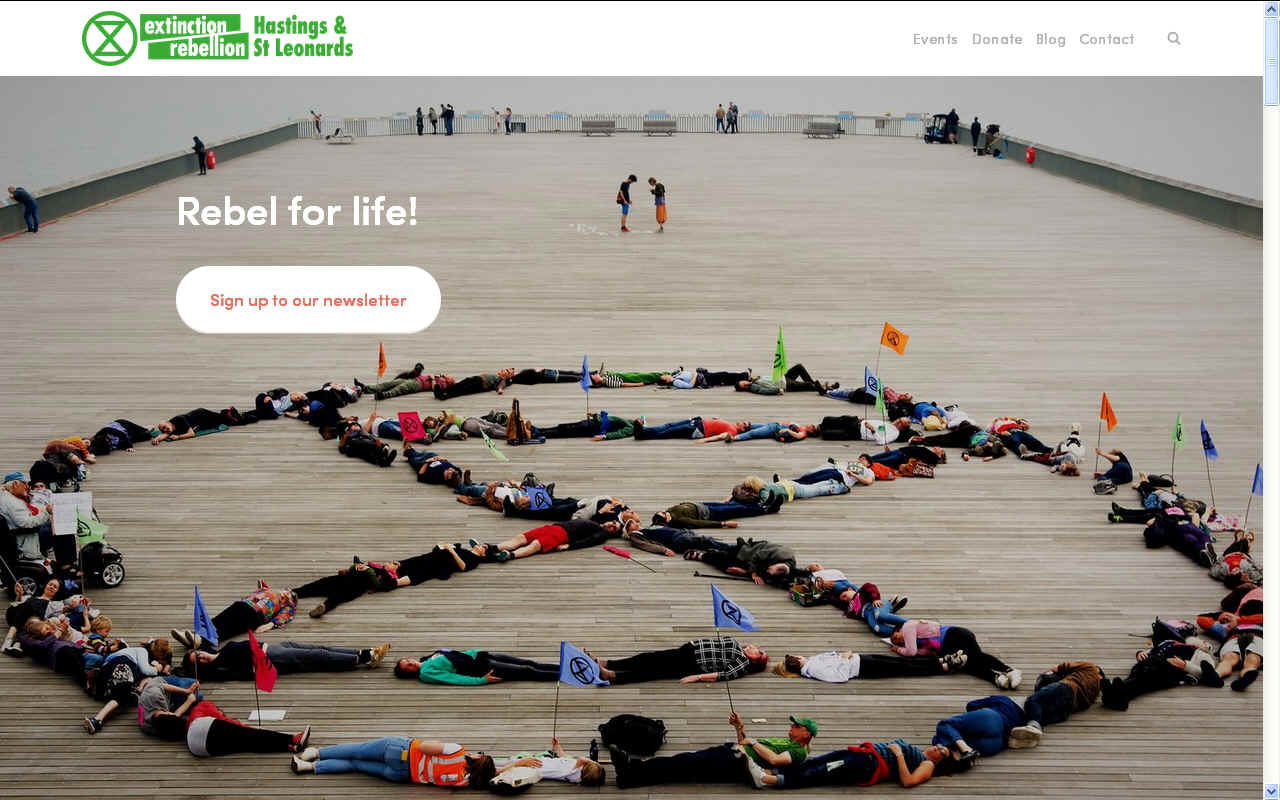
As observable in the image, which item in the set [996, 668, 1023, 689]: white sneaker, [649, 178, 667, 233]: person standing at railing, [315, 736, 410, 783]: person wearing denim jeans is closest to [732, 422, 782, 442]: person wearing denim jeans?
[996, 668, 1023, 689]: white sneaker

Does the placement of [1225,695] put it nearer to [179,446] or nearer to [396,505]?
[396,505]

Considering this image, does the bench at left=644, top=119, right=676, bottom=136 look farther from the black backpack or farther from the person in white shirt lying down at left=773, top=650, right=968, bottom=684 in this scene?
the black backpack

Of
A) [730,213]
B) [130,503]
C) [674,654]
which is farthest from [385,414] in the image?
[730,213]

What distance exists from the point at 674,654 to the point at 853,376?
10294 millimetres

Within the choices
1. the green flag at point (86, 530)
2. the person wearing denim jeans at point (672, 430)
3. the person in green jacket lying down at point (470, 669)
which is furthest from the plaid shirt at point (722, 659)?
the person wearing denim jeans at point (672, 430)

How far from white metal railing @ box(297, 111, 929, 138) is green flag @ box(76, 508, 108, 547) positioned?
4702cm

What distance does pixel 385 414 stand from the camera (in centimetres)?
1898

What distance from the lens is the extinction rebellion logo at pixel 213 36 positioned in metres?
26.4

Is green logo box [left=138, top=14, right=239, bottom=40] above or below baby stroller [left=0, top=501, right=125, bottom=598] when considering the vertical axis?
above

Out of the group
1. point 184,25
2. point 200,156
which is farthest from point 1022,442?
point 200,156

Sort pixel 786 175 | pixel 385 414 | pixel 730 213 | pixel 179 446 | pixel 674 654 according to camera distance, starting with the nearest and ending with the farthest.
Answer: pixel 674 654
pixel 179 446
pixel 385 414
pixel 730 213
pixel 786 175

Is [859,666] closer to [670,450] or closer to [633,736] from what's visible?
[633,736]

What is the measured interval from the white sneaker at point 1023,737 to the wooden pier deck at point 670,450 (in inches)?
4.9

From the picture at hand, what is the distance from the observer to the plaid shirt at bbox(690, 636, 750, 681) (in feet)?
36.9
